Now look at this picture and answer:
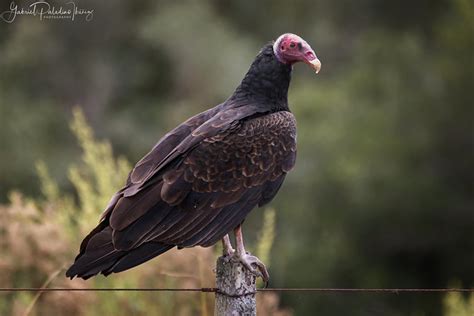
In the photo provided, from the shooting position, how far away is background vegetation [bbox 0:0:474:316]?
15664mm

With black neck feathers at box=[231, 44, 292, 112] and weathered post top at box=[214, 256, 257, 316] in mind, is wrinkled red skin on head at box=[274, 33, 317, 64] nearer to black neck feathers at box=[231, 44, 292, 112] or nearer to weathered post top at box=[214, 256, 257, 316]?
black neck feathers at box=[231, 44, 292, 112]

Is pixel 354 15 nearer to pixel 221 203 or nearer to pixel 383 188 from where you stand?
pixel 383 188

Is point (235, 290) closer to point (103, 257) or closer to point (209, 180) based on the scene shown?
point (103, 257)

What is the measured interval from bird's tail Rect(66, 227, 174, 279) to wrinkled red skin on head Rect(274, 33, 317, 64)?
128cm

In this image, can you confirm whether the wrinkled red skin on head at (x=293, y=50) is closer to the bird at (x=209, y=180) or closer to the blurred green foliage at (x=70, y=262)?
the bird at (x=209, y=180)

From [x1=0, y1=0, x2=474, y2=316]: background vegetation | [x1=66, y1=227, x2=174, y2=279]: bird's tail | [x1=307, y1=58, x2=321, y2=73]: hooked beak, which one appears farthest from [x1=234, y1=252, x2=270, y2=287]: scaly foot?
[x1=0, y1=0, x2=474, y2=316]: background vegetation

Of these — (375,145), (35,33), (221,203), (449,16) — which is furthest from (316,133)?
(221,203)

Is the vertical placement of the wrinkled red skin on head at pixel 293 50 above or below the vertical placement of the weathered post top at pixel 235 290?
above

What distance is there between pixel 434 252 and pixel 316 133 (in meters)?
3.17

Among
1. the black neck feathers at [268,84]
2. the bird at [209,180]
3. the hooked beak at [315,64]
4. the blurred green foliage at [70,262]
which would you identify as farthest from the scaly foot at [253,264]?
the blurred green foliage at [70,262]

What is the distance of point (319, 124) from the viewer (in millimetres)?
17969

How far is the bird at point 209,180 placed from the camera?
13.2ft

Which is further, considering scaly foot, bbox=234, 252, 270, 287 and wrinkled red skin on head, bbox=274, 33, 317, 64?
wrinkled red skin on head, bbox=274, 33, 317, 64

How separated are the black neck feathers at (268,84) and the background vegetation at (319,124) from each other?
8274 millimetres
